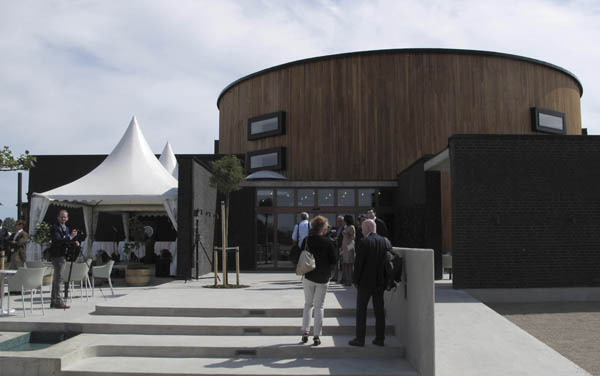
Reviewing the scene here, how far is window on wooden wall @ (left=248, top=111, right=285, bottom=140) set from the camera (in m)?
19.9

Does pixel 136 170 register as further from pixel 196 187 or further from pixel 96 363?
pixel 96 363

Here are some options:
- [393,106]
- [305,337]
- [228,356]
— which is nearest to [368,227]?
[305,337]

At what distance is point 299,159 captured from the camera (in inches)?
771

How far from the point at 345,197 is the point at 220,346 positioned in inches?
447

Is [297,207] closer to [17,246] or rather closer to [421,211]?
[421,211]

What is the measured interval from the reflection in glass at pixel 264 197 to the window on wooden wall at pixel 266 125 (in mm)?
3422

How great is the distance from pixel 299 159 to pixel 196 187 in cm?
681

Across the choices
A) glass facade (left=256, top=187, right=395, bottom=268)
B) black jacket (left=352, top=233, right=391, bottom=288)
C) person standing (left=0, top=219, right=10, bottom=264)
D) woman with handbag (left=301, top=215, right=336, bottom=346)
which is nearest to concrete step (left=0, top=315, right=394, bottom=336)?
woman with handbag (left=301, top=215, right=336, bottom=346)

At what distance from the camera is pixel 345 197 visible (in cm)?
1733

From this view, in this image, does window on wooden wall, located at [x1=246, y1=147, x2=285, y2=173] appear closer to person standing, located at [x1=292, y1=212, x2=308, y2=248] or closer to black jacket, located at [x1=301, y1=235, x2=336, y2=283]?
person standing, located at [x1=292, y1=212, x2=308, y2=248]

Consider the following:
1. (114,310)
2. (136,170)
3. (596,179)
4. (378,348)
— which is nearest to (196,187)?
(136,170)

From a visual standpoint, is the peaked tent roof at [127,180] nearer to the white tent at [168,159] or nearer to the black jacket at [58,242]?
the black jacket at [58,242]

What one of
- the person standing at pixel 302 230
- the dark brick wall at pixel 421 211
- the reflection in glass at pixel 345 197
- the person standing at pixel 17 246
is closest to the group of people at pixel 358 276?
the person standing at pixel 302 230

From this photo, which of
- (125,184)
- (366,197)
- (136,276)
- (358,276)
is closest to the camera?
(358,276)
